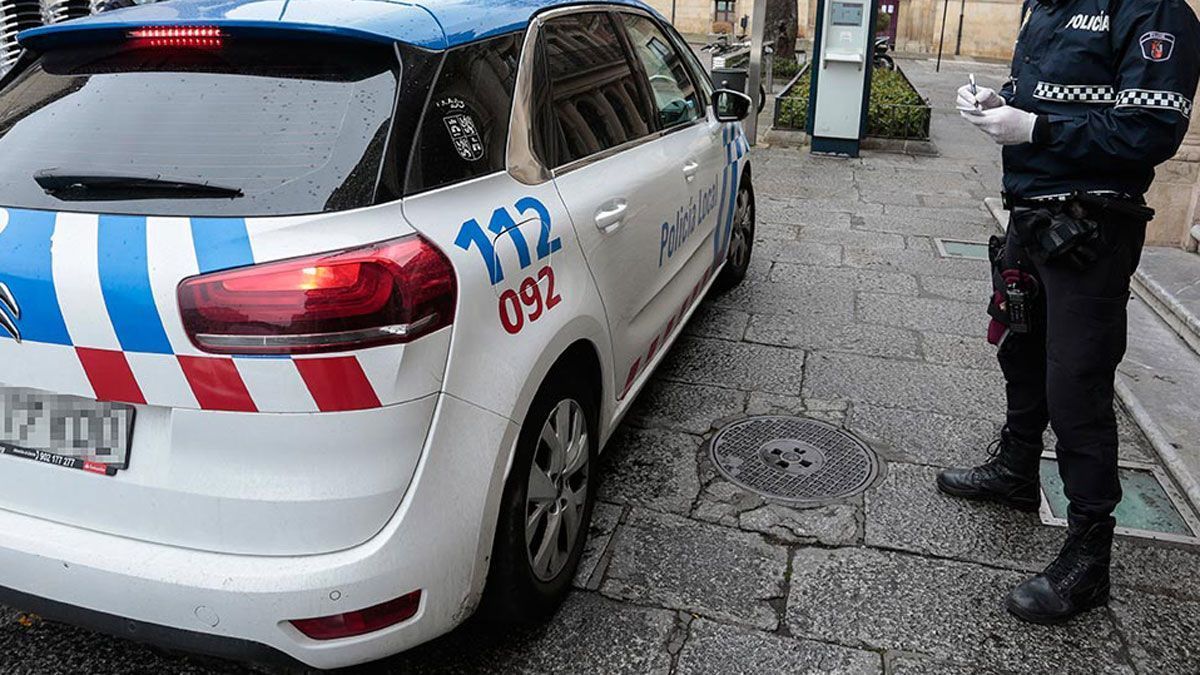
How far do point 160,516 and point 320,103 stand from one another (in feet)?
3.09

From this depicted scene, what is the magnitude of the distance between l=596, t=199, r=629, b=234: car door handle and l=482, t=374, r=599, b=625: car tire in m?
0.48

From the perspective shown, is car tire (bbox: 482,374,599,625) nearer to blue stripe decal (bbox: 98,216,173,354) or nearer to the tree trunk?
blue stripe decal (bbox: 98,216,173,354)

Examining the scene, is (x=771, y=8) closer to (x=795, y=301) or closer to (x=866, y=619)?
(x=795, y=301)

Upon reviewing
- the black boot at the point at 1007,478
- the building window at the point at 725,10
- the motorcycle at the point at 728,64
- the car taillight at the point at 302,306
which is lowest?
the building window at the point at 725,10

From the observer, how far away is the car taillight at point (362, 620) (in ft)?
6.33

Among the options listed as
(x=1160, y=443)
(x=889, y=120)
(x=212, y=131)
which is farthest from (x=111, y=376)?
(x=889, y=120)

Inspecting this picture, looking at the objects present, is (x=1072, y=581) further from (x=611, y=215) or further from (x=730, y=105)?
(x=730, y=105)

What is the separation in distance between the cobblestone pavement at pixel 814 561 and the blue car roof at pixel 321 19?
63.4 inches

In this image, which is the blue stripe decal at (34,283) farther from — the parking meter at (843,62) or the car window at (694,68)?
the parking meter at (843,62)

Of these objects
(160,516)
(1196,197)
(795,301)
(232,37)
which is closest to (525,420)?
(160,516)

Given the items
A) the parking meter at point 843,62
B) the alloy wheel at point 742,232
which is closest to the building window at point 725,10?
the parking meter at point 843,62

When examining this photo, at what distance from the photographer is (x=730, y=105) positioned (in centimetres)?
462

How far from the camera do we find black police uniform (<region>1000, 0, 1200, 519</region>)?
7.79 feet

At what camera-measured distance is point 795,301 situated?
548cm
